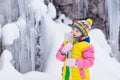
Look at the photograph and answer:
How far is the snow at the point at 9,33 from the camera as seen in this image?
6133 millimetres

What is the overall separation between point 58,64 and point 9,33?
103cm

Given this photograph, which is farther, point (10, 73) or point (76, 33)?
point (10, 73)

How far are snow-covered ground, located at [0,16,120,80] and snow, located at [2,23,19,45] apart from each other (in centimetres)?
20

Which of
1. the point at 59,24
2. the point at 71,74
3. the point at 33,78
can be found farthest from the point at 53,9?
the point at 71,74

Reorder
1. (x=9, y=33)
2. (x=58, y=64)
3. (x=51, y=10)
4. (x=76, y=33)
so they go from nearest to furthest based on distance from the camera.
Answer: (x=76, y=33)
(x=9, y=33)
(x=58, y=64)
(x=51, y=10)

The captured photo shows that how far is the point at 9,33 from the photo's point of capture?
20.2 ft

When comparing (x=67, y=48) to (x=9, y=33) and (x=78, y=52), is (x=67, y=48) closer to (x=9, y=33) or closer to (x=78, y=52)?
(x=78, y=52)

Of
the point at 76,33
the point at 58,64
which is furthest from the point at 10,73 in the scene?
the point at 76,33

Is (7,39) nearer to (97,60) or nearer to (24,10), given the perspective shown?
(24,10)

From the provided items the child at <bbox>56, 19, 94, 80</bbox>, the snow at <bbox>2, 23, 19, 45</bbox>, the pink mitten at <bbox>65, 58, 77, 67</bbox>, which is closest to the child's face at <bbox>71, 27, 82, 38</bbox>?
the child at <bbox>56, 19, 94, 80</bbox>

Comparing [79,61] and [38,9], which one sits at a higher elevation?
[38,9]

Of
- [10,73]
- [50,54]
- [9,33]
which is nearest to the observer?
[10,73]

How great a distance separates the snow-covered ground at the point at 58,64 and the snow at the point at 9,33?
20 centimetres

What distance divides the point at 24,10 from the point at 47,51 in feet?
2.98
